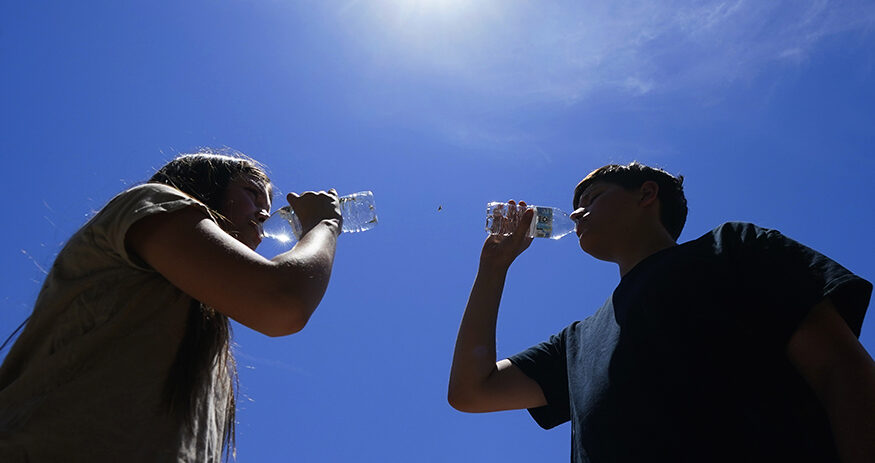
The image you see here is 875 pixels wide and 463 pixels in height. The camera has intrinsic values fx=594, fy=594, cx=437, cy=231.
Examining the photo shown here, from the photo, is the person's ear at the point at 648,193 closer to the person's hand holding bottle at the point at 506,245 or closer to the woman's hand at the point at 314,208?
the person's hand holding bottle at the point at 506,245

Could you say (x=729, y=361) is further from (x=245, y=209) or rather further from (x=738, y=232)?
(x=245, y=209)

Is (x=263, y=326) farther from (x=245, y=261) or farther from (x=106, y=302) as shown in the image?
(x=106, y=302)

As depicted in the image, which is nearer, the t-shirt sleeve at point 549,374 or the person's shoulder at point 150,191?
the person's shoulder at point 150,191

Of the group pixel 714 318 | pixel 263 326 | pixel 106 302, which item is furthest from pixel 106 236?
pixel 714 318

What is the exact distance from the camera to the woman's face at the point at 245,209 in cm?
254

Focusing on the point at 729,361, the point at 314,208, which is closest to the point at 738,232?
the point at 729,361

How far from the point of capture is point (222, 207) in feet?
8.37

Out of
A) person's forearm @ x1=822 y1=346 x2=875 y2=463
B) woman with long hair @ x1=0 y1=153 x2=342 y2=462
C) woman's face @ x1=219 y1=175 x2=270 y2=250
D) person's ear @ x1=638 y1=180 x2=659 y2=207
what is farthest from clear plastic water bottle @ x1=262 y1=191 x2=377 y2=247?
person's forearm @ x1=822 y1=346 x2=875 y2=463

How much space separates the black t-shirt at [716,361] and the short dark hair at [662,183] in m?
1.05

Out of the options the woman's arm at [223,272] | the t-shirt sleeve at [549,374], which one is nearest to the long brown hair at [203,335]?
the woman's arm at [223,272]

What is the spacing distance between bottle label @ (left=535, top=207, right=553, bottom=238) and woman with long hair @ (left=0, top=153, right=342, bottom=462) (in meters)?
2.84

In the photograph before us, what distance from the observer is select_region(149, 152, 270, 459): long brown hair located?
6.18 feet

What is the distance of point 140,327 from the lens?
191 cm

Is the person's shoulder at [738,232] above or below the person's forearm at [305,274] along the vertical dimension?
above
